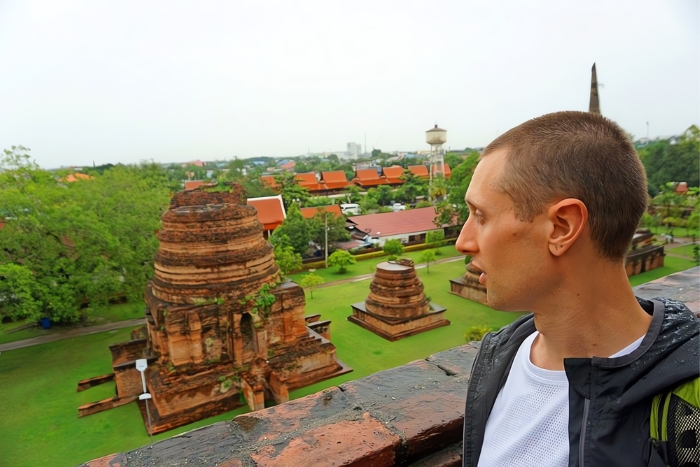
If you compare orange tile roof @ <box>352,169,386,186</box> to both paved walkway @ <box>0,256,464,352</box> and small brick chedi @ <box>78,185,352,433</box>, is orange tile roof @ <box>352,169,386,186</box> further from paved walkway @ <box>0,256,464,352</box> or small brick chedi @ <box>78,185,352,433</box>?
small brick chedi @ <box>78,185,352,433</box>

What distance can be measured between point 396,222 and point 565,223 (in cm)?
2801

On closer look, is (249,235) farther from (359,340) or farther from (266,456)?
(266,456)

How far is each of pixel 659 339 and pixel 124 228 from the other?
1683 centimetres

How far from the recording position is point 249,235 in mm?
11477

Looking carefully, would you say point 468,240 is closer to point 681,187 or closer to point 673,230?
point 673,230

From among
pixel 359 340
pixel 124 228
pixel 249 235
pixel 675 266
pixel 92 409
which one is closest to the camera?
pixel 92 409

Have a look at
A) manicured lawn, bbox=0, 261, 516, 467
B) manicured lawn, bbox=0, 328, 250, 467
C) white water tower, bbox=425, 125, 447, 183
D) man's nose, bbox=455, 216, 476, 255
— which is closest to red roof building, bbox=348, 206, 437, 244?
manicured lawn, bbox=0, 261, 516, 467

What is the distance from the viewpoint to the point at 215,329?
1052cm

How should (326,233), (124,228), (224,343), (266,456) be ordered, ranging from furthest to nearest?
1. (326,233)
2. (124,228)
3. (224,343)
4. (266,456)

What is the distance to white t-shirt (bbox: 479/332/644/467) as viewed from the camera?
1343 mm

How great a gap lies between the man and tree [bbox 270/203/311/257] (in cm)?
2066

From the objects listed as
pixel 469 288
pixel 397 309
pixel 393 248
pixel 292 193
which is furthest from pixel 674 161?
pixel 292 193

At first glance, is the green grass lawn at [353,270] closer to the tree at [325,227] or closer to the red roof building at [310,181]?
the tree at [325,227]

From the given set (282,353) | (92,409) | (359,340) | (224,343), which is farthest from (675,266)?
(92,409)
